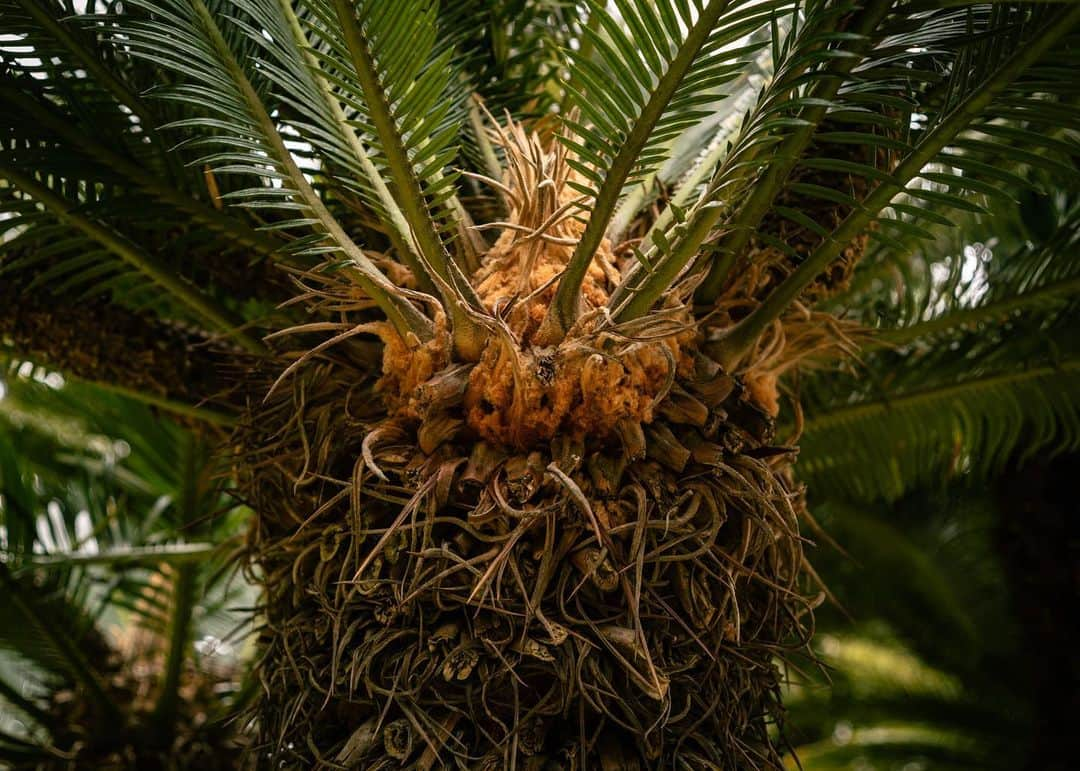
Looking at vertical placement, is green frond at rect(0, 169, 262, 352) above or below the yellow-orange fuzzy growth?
above

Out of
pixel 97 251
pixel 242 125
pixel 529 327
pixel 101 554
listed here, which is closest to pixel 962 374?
pixel 529 327

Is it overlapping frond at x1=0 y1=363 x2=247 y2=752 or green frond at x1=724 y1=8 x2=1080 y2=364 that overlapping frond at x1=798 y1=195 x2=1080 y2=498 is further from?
overlapping frond at x1=0 y1=363 x2=247 y2=752

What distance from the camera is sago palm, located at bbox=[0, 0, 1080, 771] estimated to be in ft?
3.59

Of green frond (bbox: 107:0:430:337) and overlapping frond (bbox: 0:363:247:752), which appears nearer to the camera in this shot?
green frond (bbox: 107:0:430:337)

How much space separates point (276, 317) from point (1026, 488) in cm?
209

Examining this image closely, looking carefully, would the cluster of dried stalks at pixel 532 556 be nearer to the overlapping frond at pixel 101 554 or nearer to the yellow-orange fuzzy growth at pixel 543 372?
the yellow-orange fuzzy growth at pixel 543 372

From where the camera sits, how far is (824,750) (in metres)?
3.27

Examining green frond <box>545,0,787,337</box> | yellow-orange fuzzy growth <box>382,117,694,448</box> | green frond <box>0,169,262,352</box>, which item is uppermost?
green frond <box>545,0,787,337</box>

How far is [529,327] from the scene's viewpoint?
48.2 inches

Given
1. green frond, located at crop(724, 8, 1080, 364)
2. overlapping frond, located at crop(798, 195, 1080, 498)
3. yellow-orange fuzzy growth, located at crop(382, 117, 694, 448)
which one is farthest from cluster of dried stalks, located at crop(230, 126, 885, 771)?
overlapping frond, located at crop(798, 195, 1080, 498)

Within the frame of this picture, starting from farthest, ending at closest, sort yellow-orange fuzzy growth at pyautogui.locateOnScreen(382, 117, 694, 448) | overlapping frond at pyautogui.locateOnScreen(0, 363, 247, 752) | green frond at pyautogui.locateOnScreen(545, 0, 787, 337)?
overlapping frond at pyautogui.locateOnScreen(0, 363, 247, 752), yellow-orange fuzzy growth at pyautogui.locateOnScreen(382, 117, 694, 448), green frond at pyautogui.locateOnScreen(545, 0, 787, 337)

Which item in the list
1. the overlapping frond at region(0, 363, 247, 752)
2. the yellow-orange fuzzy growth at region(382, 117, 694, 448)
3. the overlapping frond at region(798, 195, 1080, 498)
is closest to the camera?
the yellow-orange fuzzy growth at region(382, 117, 694, 448)

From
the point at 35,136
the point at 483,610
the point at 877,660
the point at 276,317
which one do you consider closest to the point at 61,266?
the point at 35,136

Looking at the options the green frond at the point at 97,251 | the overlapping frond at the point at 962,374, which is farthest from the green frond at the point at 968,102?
the green frond at the point at 97,251
